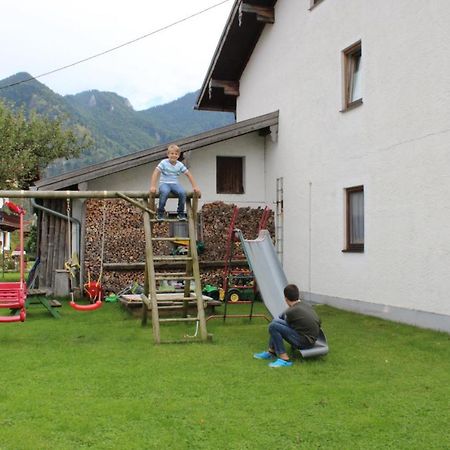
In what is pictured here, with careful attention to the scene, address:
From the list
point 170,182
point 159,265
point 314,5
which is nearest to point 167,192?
point 170,182

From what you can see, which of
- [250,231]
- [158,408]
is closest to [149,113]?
[250,231]

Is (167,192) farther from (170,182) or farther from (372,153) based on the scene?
(372,153)

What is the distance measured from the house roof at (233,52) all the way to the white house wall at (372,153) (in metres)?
0.70

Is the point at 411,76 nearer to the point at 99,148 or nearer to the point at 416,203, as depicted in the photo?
the point at 416,203

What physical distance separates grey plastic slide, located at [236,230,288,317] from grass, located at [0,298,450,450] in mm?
611

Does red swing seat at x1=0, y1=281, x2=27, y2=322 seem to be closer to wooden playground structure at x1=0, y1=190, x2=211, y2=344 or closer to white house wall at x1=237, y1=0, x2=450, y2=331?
wooden playground structure at x1=0, y1=190, x2=211, y2=344

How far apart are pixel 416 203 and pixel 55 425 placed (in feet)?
23.5

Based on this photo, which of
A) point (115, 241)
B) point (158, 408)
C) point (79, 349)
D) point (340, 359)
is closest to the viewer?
point (158, 408)

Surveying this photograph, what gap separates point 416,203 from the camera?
1025cm

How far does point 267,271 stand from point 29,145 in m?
25.4

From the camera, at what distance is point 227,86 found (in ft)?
68.9

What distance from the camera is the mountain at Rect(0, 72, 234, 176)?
104 meters

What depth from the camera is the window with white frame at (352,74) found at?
12.5 metres

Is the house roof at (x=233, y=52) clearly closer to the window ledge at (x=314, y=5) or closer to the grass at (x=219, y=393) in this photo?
the window ledge at (x=314, y=5)
